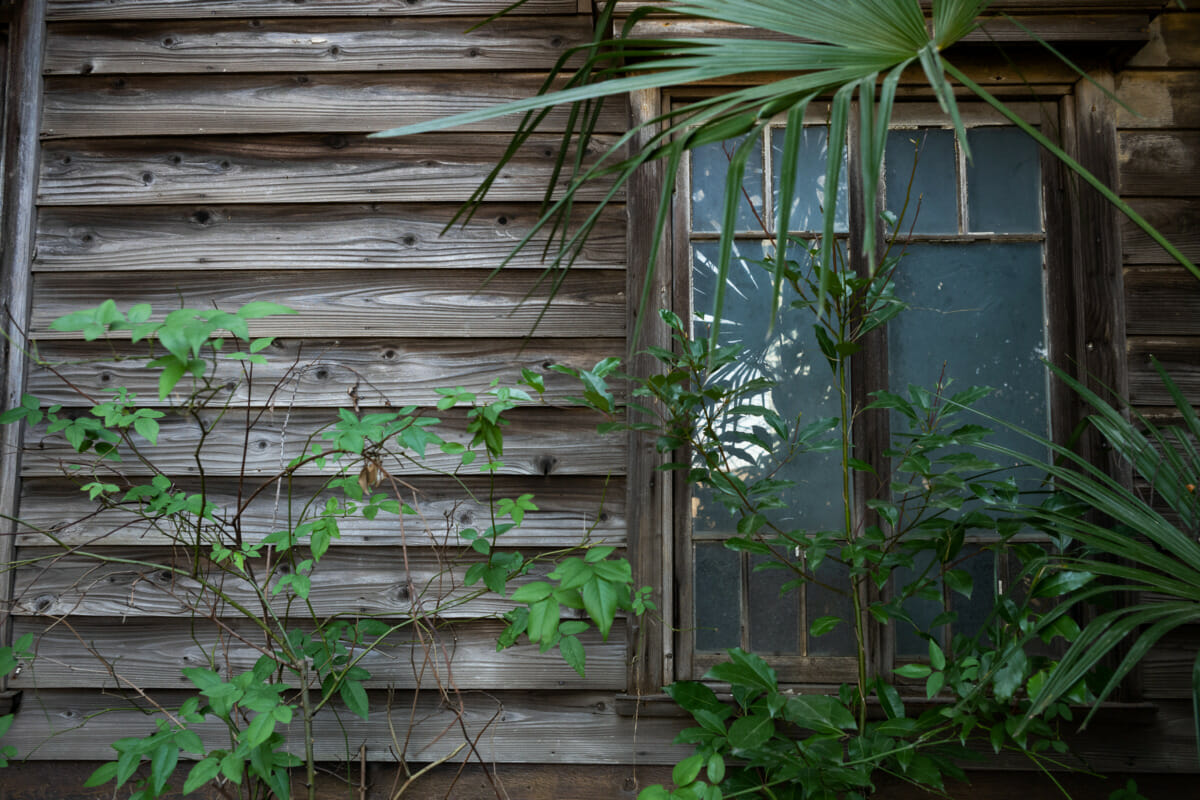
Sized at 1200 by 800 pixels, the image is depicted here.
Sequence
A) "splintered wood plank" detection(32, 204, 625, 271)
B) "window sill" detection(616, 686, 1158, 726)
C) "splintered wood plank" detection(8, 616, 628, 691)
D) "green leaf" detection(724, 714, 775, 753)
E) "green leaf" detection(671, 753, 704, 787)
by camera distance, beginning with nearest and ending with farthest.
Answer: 1. "green leaf" detection(671, 753, 704, 787)
2. "green leaf" detection(724, 714, 775, 753)
3. "window sill" detection(616, 686, 1158, 726)
4. "splintered wood plank" detection(8, 616, 628, 691)
5. "splintered wood plank" detection(32, 204, 625, 271)

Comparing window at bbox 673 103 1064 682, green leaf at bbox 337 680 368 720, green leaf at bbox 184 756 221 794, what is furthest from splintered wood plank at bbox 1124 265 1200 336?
green leaf at bbox 184 756 221 794

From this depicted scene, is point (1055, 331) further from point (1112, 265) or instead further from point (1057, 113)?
point (1057, 113)

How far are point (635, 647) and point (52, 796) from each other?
1.51m

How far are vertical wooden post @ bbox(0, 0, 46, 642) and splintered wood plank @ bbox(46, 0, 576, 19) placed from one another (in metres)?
0.10

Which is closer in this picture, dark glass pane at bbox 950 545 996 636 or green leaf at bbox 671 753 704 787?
green leaf at bbox 671 753 704 787

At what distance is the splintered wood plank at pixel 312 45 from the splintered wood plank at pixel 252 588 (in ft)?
4.19

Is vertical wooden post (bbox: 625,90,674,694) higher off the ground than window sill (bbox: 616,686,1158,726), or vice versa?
vertical wooden post (bbox: 625,90,674,694)

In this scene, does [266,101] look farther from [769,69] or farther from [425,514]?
[769,69]

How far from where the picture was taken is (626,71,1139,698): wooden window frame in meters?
2.01

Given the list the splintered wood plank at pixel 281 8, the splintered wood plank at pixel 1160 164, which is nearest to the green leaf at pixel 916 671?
the splintered wood plank at pixel 1160 164

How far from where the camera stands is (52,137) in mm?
2168

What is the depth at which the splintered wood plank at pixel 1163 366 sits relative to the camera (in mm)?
2006

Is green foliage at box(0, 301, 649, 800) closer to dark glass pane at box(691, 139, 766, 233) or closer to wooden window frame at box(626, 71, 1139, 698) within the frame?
wooden window frame at box(626, 71, 1139, 698)

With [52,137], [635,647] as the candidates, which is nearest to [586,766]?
[635,647]
